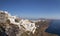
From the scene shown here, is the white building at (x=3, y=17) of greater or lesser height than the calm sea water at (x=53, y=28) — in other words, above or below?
above

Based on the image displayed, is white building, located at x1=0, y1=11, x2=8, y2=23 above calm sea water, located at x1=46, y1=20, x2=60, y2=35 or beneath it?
above

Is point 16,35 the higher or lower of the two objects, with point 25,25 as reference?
lower

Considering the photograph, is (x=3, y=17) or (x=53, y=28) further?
(x=53, y=28)

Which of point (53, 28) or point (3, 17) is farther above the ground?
point (3, 17)

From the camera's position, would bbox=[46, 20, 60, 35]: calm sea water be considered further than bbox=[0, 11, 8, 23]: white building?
Yes

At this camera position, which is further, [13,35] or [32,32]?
[32,32]

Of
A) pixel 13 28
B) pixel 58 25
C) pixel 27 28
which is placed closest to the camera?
pixel 13 28

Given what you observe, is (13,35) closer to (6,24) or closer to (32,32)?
(6,24)

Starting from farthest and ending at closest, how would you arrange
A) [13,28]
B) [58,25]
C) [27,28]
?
[58,25]
[27,28]
[13,28]

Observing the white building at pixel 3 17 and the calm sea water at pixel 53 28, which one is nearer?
the white building at pixel 3 17

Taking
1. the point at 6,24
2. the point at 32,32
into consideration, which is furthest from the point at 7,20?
the point at 32,32
